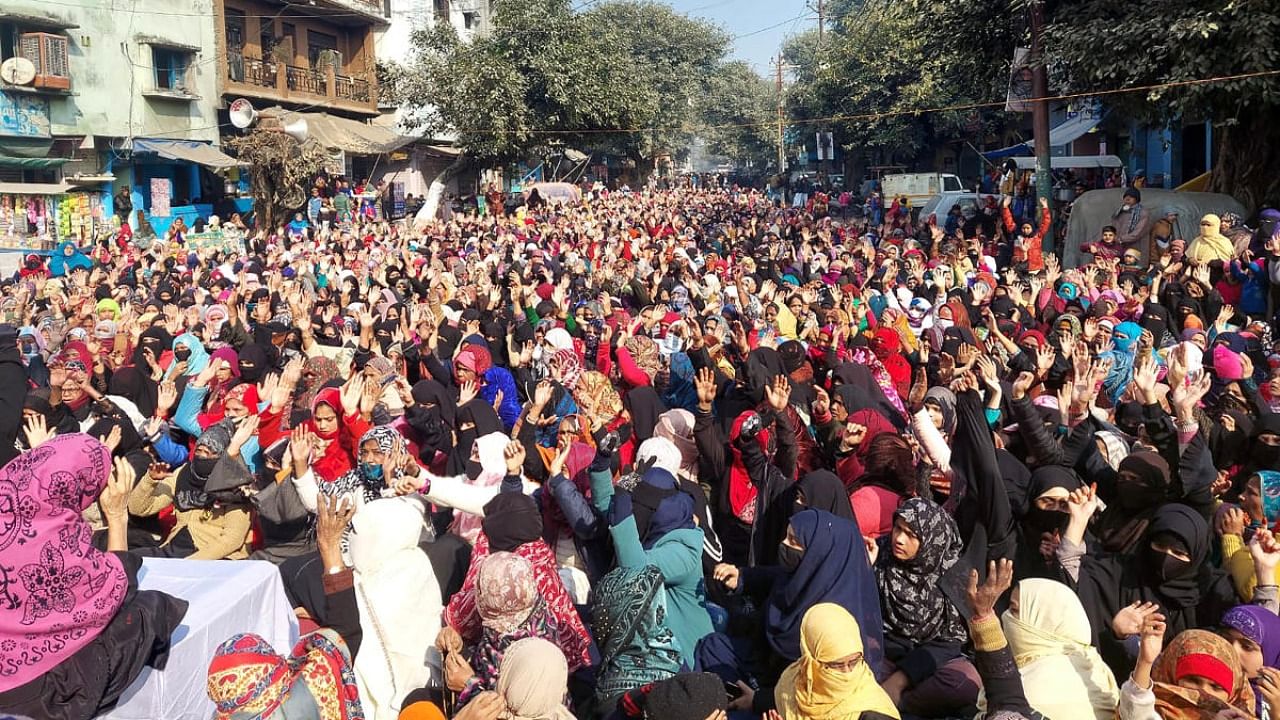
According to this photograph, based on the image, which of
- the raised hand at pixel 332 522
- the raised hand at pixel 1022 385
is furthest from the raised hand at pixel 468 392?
the raised hand at pixel 1022 385

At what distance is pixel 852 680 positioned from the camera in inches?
108

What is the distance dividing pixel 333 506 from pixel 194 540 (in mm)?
1110

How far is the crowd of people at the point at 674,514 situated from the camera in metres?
2.71

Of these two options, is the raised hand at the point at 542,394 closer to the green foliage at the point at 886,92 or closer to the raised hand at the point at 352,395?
the raised hand at the point at 352,395

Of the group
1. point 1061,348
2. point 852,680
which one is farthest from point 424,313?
point 852,680

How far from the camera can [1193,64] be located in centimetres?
1267

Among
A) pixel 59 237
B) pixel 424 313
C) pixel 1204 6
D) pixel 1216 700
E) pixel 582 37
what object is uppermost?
pixel 582 37

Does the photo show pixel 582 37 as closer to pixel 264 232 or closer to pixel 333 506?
pixel 264 232

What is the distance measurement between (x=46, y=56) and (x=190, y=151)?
353cm

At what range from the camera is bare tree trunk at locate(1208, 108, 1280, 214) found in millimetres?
14281

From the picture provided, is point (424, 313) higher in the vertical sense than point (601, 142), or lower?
lower

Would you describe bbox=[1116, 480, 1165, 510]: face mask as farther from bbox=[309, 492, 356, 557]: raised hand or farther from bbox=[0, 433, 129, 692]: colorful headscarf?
bbox=[0, 433, 129, 692]: colorful headscarf

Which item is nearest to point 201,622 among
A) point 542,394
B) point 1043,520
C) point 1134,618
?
point 542,394

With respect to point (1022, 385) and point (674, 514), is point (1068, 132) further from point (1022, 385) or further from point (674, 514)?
point (674, 514)
